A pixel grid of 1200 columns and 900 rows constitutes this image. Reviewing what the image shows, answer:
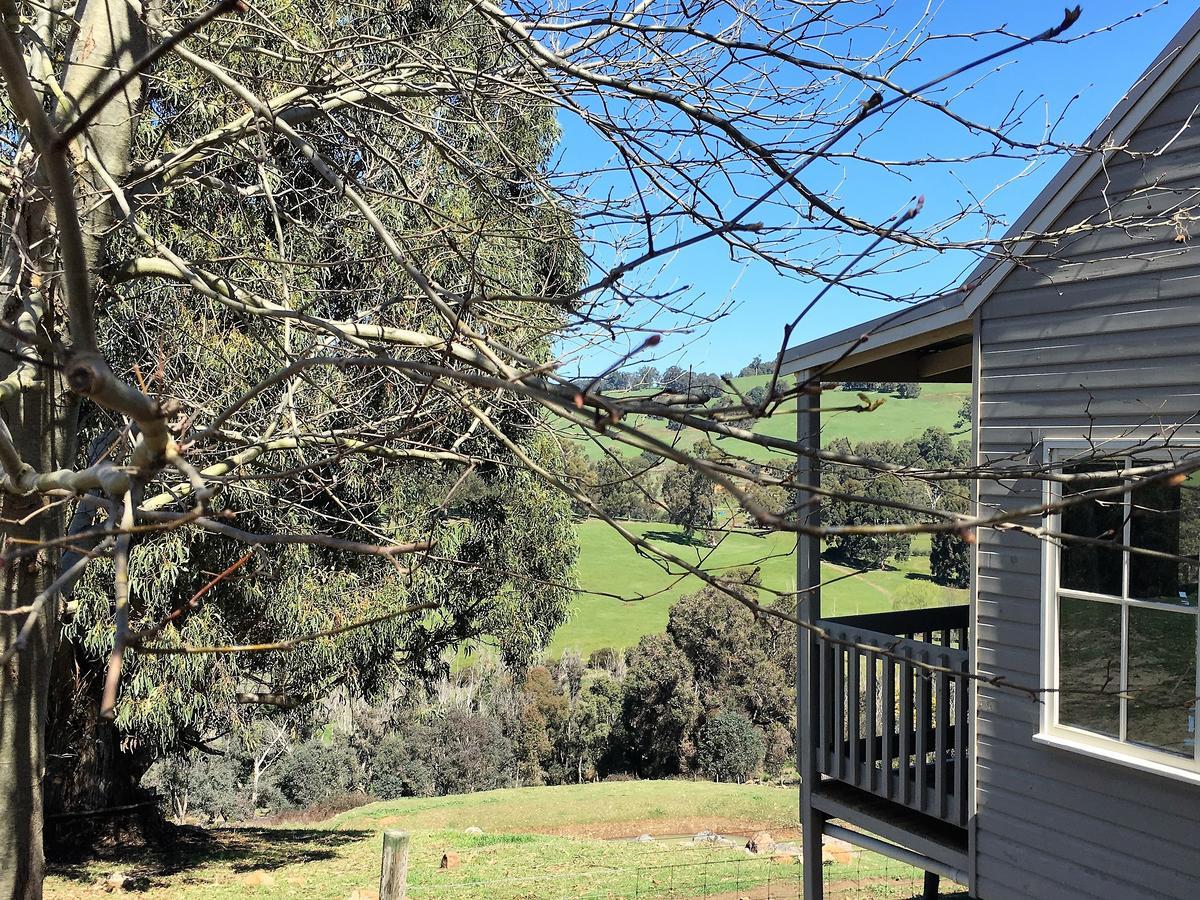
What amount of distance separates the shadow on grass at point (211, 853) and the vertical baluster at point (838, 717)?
690cm

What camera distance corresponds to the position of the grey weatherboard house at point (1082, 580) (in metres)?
4.06

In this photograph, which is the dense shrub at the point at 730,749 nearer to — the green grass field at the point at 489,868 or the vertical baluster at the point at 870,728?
the green grass field at the point at 489,868

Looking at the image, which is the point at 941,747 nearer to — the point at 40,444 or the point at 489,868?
the point at 40,444

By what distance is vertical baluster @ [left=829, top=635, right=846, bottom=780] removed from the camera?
241 inches

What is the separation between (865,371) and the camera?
22.3 feet

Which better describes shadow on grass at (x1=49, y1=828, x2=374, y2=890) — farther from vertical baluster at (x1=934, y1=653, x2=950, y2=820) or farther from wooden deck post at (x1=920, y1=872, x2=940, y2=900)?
vertical baluster at (x1=934, y1=653, x2=950, y2=820)

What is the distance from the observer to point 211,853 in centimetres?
1079

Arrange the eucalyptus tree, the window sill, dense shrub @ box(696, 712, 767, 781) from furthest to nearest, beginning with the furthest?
dense shrub @ box(696, 712, 767, 781), the window sill, the eucalyptus tree

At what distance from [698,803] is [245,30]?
642 inches

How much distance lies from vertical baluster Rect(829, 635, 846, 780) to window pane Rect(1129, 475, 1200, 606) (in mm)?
2224

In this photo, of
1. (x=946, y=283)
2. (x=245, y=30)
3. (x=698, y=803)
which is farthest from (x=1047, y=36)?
(x=698, y=803)

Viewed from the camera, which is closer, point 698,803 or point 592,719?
point 698,803

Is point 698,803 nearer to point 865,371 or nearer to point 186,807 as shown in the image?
point 865,371

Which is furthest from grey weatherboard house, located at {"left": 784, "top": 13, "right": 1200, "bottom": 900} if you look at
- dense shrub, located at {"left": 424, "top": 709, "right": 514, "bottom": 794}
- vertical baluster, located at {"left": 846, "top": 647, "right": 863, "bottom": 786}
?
Answer: dense shrub, located at {"left": 424, "top": 709, "right": 514, "bottom": 794}
